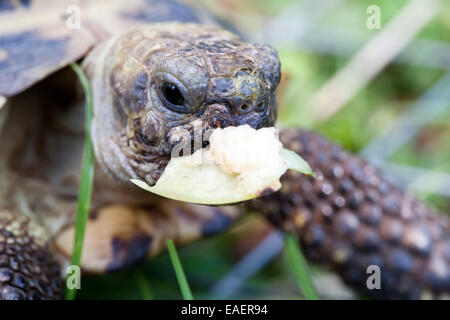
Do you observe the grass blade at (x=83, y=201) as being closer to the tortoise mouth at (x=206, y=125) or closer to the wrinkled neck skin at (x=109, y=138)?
the wrinkled neck skin at (x=109, y=138)

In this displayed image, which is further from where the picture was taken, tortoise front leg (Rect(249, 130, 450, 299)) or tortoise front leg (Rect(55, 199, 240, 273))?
tortoise front leg (Rect(249, 130, 450, 299))

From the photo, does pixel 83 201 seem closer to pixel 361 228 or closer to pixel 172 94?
pixel 172 94

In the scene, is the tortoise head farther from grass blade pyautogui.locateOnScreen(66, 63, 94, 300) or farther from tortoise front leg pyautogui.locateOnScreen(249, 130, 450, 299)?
tortoise front leg pyautogui.locateOnScreen(249, 130, 450, 299)

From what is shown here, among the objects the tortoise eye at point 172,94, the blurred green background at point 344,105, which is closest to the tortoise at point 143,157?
the tortoise eye at point 172,94

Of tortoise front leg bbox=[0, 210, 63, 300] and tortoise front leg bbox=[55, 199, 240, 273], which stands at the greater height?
tortoise front leg bbox=[55, 199, 240, 273]

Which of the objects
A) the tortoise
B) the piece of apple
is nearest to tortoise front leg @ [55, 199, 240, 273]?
the tortoise
